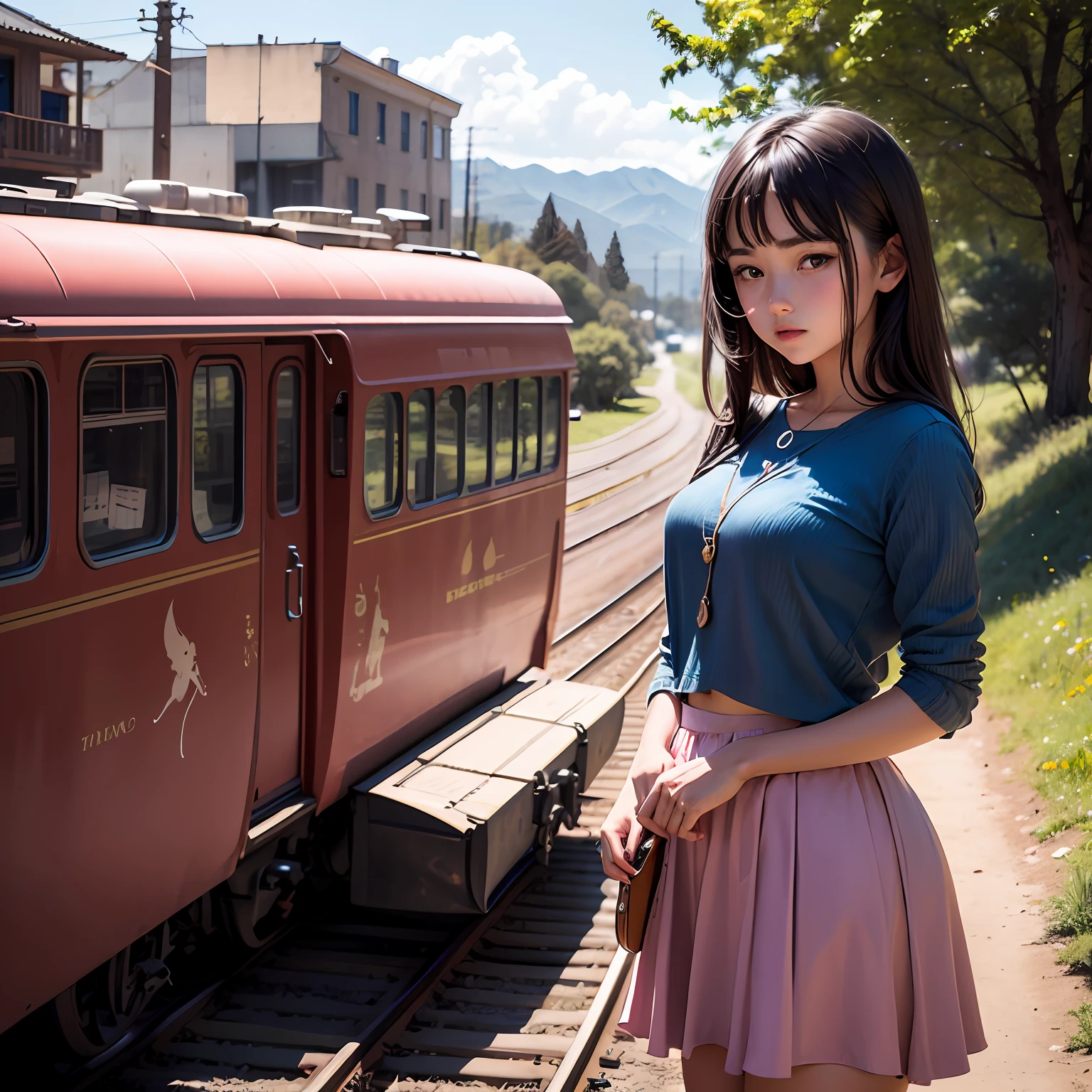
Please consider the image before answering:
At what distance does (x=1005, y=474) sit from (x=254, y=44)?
99.7 feet

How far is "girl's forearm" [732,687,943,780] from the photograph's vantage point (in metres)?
1.99

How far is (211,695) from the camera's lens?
5.44m

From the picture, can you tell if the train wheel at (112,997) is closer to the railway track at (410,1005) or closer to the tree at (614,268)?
the railway track at (410,1005)

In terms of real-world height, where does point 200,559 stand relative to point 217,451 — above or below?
below

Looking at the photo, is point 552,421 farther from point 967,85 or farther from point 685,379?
point 685,379

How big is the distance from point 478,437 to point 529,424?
3.70 feet

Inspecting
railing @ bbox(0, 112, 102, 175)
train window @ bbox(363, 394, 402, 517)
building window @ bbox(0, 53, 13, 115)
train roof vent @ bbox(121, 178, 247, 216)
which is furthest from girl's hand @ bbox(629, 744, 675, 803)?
building window @ bbox(0, 53, 13, 115)

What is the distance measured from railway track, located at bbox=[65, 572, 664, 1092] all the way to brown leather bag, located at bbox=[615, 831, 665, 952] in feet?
12.3

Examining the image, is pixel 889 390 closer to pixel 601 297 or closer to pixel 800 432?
pixel 800 432

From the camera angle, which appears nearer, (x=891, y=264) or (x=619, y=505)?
(x=891, y=264)

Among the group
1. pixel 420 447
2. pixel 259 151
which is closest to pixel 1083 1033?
pixel 420 447

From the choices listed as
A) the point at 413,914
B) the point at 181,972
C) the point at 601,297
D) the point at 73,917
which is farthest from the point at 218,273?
the point at 601,297

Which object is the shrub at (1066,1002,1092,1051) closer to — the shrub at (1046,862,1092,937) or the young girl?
the shrub at (1046,862,1092,937)

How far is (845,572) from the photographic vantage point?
203 centimetres
